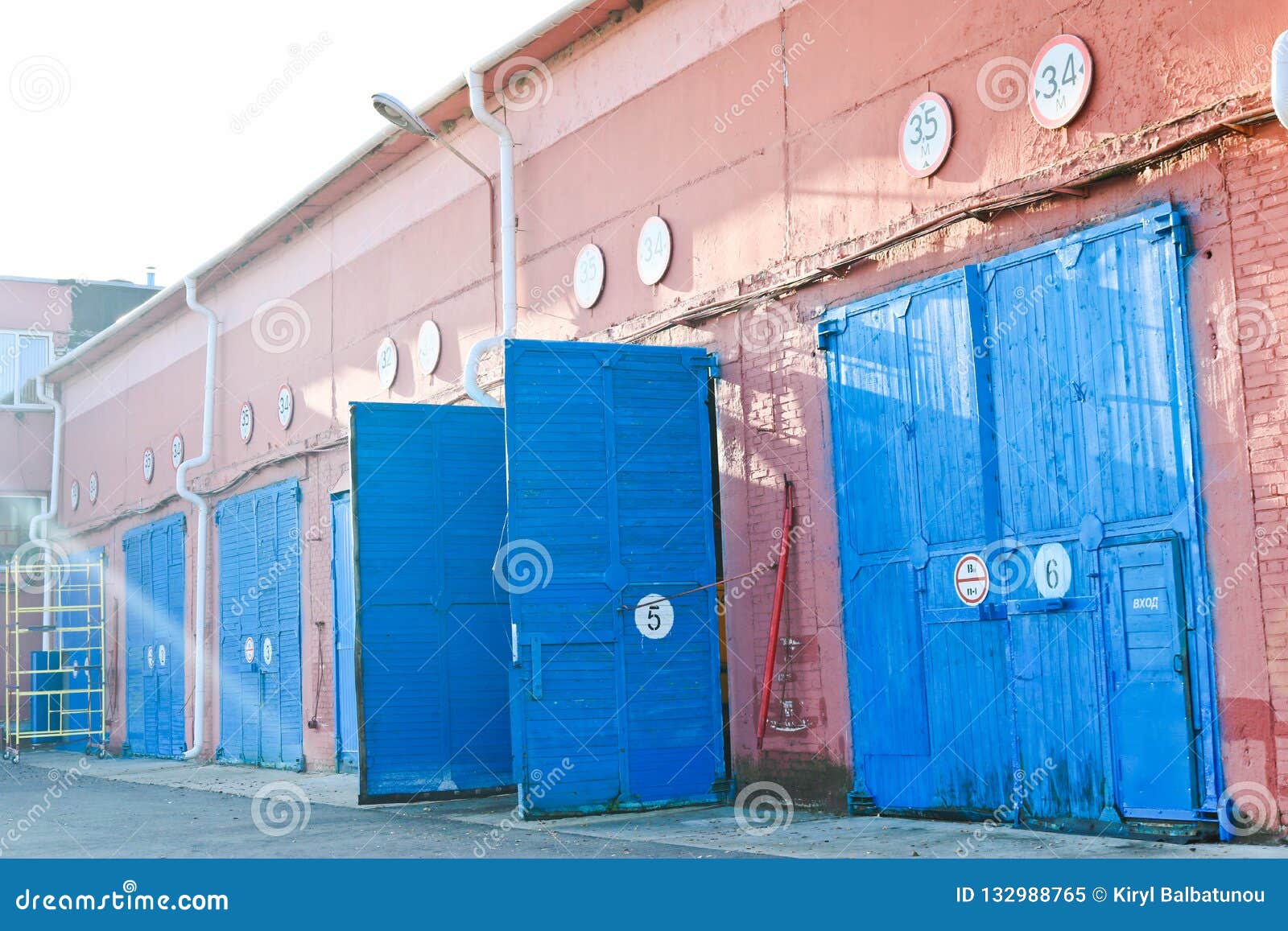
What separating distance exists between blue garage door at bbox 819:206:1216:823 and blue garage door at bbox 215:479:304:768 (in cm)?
989

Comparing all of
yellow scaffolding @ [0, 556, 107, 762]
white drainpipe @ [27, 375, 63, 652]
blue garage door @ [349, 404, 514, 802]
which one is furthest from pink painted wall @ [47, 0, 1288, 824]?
white drainpipe @ [27, 375, 63, 652]

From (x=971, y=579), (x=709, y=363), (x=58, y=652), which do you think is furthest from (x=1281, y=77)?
(x=58, y=652)

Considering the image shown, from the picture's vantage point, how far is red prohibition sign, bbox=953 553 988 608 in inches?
357

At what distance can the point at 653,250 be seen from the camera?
12070 mm

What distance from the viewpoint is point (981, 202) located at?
8.98 m

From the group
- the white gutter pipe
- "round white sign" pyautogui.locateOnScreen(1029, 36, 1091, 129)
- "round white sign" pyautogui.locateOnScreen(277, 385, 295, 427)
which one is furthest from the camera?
"round white sign" pyautogui.locateOnScreen(277, 385, 295, 427)

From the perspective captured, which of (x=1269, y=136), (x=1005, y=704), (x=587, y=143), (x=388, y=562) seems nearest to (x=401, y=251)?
(x=587, y=143)

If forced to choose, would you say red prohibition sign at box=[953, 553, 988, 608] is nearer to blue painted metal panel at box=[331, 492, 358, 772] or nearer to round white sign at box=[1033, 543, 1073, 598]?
round white sign at box=[1033, 543, 1073, 598]

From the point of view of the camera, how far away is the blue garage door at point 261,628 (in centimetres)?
1812

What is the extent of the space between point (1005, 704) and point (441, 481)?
216 inches

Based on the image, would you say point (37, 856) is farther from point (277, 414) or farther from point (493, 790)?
point (277, 414)

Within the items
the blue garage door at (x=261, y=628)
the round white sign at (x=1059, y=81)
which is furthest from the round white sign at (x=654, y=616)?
the blue garage door at (x=261, y=628)

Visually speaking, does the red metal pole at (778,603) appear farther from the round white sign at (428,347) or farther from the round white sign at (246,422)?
the round white sign at (246,422)

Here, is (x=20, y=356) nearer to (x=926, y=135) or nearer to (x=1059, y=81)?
(x=926, y=135)
